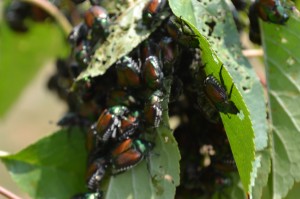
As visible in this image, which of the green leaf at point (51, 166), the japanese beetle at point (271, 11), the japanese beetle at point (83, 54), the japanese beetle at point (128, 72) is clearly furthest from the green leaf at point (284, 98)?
the green leaf at point (51, 166)

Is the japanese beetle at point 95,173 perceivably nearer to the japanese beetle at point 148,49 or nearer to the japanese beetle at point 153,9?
the japanese beetle at point 148,49

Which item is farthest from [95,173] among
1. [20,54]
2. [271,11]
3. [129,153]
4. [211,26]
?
[20,54]

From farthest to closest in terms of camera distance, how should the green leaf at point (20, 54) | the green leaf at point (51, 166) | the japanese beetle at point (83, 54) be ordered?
the green leaf at point (20, 54) → the green leaf at point (51, 166) → the japanese beetle at point (83, 54)

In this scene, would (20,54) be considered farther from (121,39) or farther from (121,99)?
(121,99)

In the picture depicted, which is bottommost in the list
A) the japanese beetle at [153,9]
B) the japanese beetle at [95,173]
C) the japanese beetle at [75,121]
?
the japanese beetle at [75,121]

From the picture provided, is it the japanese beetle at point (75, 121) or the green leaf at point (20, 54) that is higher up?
the japanese beetle at point (75, 121)

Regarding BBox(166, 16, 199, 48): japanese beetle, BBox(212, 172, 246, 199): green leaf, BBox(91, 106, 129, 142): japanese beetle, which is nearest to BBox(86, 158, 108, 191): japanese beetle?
BBox(91, 106, 129, 142): japanese beetle

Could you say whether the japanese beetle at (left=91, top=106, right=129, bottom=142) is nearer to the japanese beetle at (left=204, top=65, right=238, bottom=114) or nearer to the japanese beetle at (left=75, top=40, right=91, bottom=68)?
the japanese beetle at (left=75, top=40, right=91, bottom=68)
